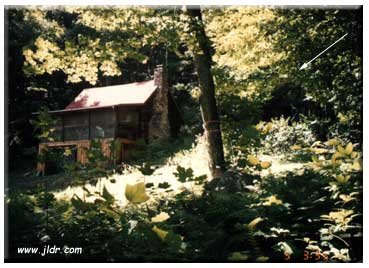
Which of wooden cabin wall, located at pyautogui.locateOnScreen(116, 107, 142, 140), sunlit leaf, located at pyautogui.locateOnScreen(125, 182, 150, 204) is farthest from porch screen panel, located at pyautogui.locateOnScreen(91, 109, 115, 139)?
sunlit leaf, located at pyautogui.locateOnScreen(125, 182, 150, 204)

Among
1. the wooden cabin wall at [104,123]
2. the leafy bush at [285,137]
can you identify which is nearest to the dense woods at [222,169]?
the leafy bush at [285,137]

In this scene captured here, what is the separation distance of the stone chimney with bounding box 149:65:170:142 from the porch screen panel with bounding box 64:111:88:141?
4003 mm

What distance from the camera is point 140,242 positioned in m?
3.02

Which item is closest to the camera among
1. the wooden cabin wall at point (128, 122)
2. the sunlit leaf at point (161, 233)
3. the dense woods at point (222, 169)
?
the sunlit leaf at point (161, 233)

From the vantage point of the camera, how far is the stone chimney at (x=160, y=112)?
22.6 m

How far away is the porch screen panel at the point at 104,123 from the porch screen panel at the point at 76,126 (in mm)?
567

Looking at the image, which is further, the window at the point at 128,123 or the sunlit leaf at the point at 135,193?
the window at the point at 128,123

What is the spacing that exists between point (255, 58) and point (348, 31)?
194 inches

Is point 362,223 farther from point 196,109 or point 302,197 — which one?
point 196,109

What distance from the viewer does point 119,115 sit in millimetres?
21250

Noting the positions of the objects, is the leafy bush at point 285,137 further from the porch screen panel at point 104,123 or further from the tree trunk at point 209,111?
the porch screen panel at point 104,123

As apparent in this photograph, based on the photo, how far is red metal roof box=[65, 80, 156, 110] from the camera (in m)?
21.1

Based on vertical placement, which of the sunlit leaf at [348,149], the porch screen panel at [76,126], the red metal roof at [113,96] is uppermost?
the red metal roof at [113,96]

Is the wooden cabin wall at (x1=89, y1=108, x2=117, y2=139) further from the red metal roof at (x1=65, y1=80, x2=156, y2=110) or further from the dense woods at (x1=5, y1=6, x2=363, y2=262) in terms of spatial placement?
the dense woods at (x1=5, y1=6, x2=363, y2=262)
